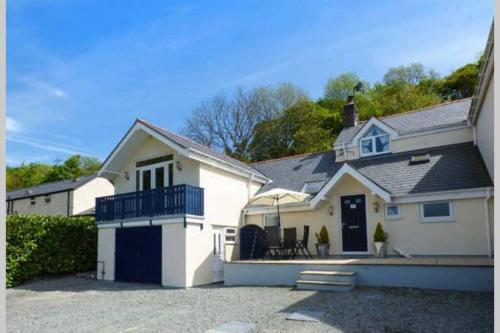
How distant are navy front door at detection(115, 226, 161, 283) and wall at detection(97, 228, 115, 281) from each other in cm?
24

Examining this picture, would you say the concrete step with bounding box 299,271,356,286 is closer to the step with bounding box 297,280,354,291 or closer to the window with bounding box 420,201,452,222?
the step with bounding box 297,280,354,291

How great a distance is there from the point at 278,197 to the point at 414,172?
503 cm

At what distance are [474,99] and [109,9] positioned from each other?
11.7 m

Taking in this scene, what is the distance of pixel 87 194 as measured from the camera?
28984mm

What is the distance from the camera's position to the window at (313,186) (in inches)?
646

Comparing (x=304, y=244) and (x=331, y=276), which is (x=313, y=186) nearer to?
(x=304, y=244)

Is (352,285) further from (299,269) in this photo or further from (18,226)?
(18,226)

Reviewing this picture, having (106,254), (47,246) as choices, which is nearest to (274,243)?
(106,254)

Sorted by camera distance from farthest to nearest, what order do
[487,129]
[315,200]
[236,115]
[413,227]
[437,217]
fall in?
[236,115] → [315,200] → [413,227] → [437,217] → [487,129]

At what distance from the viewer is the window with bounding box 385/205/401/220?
44.3 feet

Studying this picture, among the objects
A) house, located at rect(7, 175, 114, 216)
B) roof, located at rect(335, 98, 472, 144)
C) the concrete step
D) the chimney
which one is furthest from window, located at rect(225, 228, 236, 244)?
house, located at rect(7, 175, 114, 216)

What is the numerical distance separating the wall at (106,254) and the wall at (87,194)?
12937 millimetres

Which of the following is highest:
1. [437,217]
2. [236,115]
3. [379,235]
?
[236,115]

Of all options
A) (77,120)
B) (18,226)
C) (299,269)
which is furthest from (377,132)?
(18,226)
